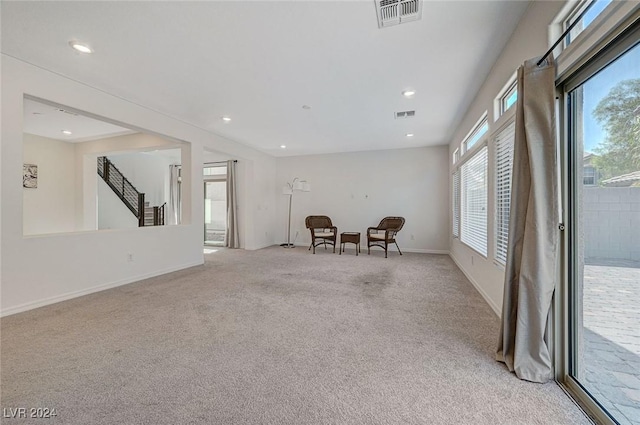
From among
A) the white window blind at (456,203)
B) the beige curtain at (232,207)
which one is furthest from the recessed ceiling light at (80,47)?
the white window blind at (456,203)

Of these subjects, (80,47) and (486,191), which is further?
(486,191)

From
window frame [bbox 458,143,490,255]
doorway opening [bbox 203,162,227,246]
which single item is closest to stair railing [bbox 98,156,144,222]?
doorway opening [bbox 203,162,227,246]

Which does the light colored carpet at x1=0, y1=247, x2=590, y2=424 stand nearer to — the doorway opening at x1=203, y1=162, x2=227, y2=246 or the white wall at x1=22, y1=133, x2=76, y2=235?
the white wall at x1=22, y1=133, x2=76, y2=235

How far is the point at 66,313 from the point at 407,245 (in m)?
6.24

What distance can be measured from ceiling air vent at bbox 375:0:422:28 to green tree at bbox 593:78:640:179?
4.37 ft

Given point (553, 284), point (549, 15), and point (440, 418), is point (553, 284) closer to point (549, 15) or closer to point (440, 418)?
point (440, 418)

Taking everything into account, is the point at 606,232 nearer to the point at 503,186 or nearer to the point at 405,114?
the point at 503,186

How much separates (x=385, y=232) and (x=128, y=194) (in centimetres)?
712

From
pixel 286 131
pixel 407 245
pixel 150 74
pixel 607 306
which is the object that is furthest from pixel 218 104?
pixel 407 245

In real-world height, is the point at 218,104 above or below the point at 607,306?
above

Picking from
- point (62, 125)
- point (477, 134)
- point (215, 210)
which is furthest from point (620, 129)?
point (215, 210)

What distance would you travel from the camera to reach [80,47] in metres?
2.47

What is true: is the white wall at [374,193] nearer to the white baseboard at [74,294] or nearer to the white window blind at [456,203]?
the white window blind at [456,203]

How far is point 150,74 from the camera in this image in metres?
2.96
